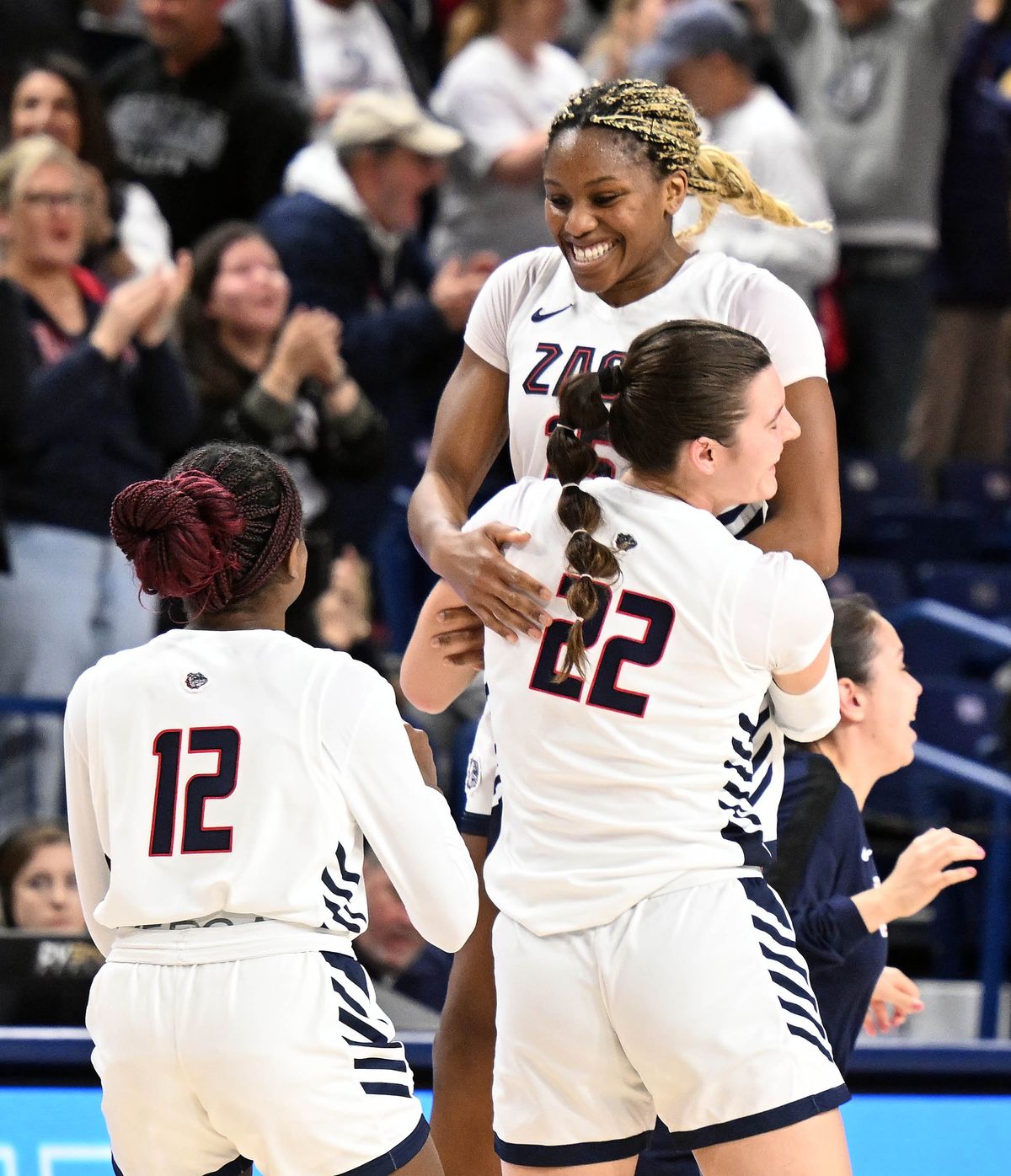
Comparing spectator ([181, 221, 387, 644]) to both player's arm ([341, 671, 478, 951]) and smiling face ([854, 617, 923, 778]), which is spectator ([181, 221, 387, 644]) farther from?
player's arm ([341, 671, 478, 951])

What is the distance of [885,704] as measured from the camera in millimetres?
3285

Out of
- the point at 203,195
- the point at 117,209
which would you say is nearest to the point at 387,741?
the point at 117,209

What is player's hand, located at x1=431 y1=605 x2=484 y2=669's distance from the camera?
2922 mm

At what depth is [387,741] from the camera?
2.53 metres

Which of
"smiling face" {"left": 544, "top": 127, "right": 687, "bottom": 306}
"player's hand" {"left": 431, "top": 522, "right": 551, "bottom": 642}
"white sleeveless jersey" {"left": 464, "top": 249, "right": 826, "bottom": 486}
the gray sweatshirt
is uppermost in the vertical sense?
the gray sweatshirt

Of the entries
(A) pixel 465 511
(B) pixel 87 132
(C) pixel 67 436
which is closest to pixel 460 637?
(A) pixel 465 511

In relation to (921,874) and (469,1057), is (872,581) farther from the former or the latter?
(469,1057)

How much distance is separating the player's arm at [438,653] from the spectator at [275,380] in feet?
8.41

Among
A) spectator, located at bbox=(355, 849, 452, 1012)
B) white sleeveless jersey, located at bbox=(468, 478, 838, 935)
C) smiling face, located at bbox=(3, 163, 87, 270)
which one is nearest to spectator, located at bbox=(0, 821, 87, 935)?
spectator, located at bbox=(355, 849, 452, 1012)

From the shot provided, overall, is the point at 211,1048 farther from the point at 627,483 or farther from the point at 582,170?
the point at 582,170

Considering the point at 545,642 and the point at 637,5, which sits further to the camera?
the point at 637,5

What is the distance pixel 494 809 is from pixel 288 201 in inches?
142

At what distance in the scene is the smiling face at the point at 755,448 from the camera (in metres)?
2.60

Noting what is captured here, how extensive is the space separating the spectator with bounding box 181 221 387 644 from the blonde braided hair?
272 centimetres
